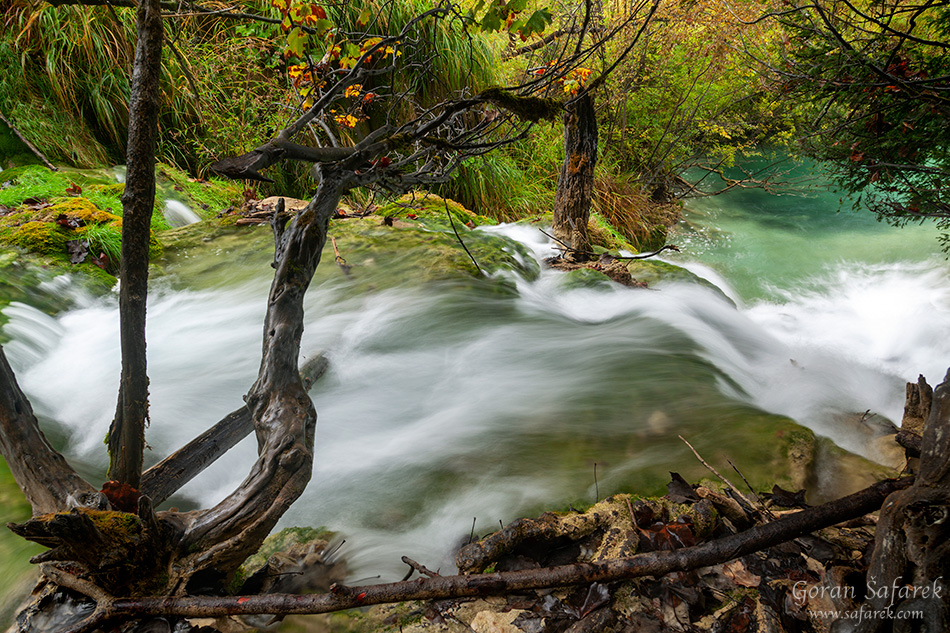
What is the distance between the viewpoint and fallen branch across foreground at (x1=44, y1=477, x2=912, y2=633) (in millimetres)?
1360

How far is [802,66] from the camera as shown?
17.3ft

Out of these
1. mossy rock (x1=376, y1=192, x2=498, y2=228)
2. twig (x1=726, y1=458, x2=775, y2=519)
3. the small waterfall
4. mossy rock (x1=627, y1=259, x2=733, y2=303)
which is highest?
mossy rock (x1=376, y1=192, x2=498, y2=228)

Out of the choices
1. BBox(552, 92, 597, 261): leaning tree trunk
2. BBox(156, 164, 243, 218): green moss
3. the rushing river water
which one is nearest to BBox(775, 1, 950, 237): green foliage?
the rushing river water

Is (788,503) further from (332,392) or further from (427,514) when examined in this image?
(332,392)

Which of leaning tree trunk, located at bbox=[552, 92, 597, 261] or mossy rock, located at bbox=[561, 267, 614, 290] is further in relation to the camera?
leaning tree trunk, located at bbox=[552, 92, 597, 261]

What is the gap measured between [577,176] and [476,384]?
334 cm

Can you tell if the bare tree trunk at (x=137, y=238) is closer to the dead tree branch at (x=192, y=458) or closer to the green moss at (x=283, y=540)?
the dead tree branch at (x=192, y=458)

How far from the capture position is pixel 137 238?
5.44ft

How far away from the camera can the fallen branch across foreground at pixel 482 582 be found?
136cm

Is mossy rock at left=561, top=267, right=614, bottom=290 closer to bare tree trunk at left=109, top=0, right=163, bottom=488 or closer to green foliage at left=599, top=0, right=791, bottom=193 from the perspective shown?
bare tree trunk at left=109, top=0, right=163, bottom=488

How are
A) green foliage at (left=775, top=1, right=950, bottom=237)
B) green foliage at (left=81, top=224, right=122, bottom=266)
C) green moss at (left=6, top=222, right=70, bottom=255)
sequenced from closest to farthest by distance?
green foliage at (left=775, top=1, right=950, bottom=237)
green moss at (left=6, top=222, right=70, bottom=255)
green foliage at (left=81, top=224, right=122, bottom=266)

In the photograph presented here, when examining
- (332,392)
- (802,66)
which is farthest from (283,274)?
(802,66)

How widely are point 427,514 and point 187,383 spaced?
2209 millimetres

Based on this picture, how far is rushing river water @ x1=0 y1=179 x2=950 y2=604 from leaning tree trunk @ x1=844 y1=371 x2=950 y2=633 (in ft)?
3.49
